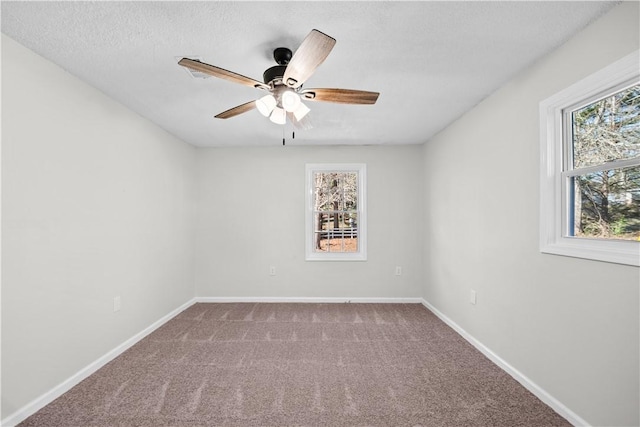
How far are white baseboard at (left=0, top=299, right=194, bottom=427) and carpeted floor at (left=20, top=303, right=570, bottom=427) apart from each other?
0.05 metres

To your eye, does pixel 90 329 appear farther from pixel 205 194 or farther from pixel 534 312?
pixel 534 312

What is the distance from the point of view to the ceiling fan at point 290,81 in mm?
1470

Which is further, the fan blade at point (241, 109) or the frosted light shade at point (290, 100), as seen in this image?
the fan blade at point (241, 109)

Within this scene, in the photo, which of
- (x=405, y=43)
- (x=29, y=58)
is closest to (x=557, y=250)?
(x=405, y=43)

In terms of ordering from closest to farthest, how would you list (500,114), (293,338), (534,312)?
(534,312) < (500,114) < (293,338)

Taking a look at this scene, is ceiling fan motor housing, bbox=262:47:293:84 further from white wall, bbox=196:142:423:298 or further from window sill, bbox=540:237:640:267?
white wall, bbox=196:142:423:298

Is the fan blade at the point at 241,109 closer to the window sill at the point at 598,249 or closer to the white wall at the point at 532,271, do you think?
the white wall at the point at 532,271

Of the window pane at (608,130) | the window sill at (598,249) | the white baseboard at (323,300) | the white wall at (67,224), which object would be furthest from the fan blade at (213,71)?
the white baseboard at (323,300)

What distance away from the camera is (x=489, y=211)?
271cm

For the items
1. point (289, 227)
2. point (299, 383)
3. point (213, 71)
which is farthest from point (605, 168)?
point (289, 227)

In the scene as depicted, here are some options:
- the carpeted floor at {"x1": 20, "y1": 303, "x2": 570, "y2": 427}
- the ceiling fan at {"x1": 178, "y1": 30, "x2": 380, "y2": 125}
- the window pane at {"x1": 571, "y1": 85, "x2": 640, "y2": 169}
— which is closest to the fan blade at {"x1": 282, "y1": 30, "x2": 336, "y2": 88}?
the ceiling fan at {"x1": 178, "y1": 30, "x2": 380, "y2": 125}

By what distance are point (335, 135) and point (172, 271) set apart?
2697mm

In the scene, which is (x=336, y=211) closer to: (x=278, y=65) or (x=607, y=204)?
(x=278, y=65)

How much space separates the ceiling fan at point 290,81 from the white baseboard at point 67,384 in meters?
2.29
